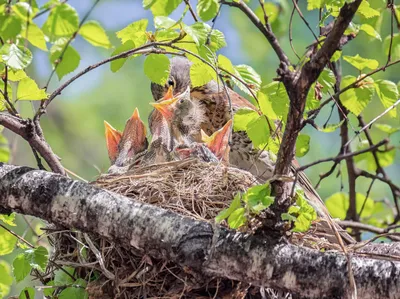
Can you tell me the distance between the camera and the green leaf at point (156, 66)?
8.72ft

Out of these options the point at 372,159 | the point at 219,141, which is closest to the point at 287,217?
the point at 219,141

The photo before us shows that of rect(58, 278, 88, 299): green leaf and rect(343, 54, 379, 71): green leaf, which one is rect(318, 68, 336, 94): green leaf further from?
rect(58, 278, 88, 299): green leaf

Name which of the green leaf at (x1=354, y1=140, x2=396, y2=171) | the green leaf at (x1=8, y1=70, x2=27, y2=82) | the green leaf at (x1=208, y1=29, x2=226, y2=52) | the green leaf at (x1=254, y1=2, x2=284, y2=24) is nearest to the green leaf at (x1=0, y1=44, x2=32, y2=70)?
the green leaf at (x1=8, y1=70, x2=27, y2=82)

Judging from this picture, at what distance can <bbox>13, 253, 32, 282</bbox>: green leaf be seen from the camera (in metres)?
2.74

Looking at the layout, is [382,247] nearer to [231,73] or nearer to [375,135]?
[231,73]

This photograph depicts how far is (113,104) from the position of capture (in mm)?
7102

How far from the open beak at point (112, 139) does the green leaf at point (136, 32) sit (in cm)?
132

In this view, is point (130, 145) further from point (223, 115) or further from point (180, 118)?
point (223, 115)

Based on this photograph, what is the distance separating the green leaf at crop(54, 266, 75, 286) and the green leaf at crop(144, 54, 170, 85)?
791mm

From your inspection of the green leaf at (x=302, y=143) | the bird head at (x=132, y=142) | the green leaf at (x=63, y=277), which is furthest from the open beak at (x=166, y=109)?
the green leaf at (x=63, y=277)

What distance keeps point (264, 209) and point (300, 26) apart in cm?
563

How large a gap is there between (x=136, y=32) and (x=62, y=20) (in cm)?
77

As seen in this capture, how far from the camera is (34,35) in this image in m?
1.91

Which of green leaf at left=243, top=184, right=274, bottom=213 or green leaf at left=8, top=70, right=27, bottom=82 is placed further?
green leaf at left=8, top=70, right=27, bottom=82
